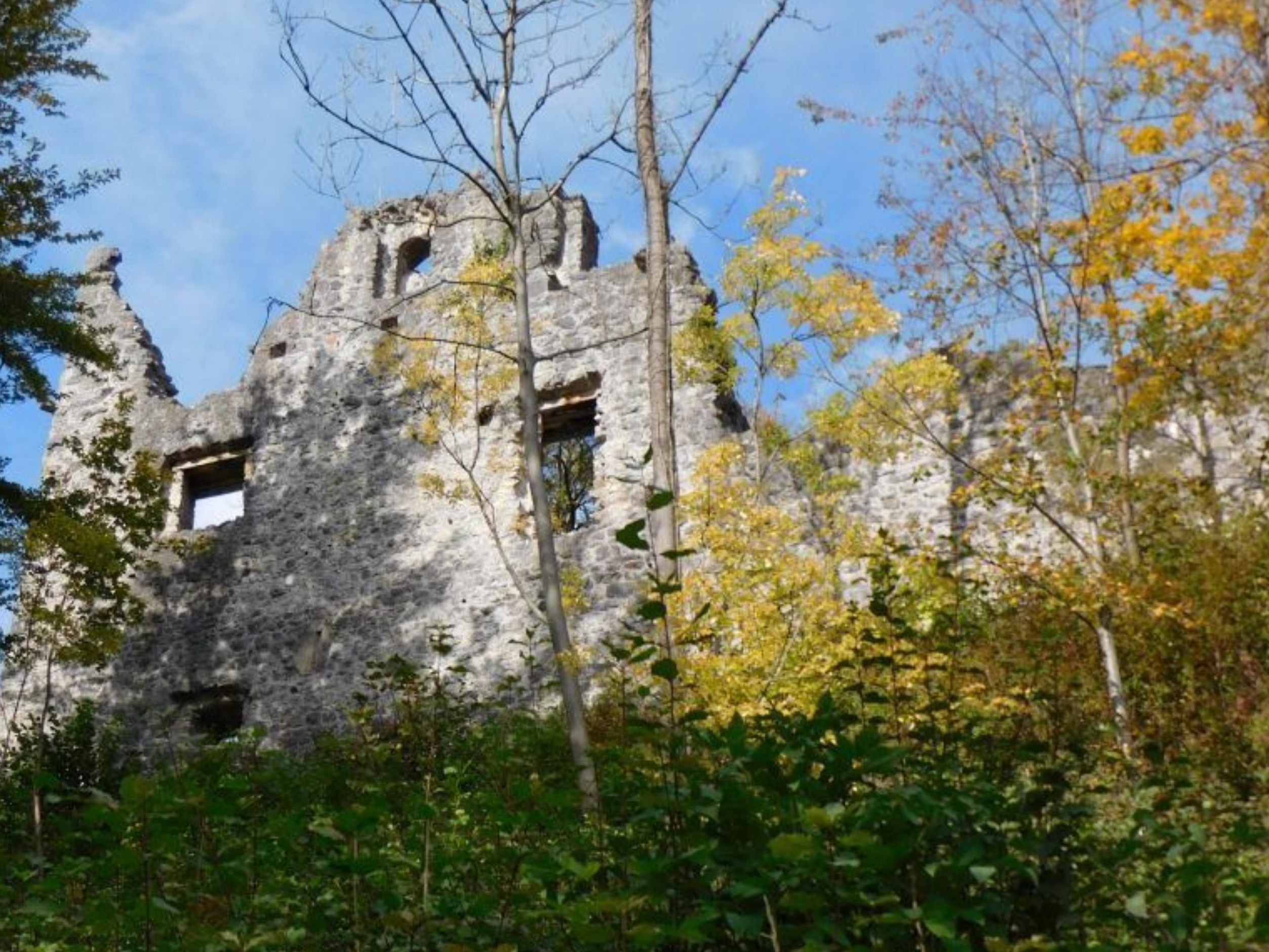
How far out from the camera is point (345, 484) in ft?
49.5

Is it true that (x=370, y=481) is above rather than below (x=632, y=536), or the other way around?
above

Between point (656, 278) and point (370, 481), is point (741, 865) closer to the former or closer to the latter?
point (656, 278)

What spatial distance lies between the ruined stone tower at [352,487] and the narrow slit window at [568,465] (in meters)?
0.08

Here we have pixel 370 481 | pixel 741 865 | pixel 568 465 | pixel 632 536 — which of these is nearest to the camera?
pixel 741 865

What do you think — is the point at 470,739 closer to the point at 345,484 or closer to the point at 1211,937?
the point at 345,484

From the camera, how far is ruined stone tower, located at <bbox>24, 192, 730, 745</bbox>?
1362cm

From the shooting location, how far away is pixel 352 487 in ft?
49.3

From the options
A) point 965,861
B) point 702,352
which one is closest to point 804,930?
point 965,861

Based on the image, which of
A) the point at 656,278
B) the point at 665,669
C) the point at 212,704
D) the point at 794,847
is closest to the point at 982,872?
the point at 794,847

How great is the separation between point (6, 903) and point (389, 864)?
2.54 meters

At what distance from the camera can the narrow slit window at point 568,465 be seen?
49.3 ft

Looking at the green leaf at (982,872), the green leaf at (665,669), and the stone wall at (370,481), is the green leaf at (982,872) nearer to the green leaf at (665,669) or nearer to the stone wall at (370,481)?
the green leaf at (665,669)

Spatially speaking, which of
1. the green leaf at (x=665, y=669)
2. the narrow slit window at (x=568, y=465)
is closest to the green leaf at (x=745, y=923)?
the green leaf at (x=665, y=669)

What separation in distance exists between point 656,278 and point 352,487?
5.95m
